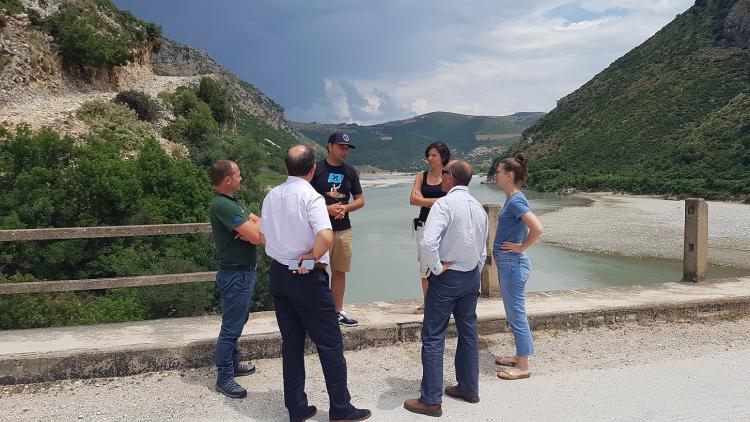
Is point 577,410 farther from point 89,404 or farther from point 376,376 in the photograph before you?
point 89,404

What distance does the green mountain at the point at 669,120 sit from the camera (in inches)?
1997

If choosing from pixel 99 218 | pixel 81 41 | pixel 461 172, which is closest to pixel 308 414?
pixel 461 172

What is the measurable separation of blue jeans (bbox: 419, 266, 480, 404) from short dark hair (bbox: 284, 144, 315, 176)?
4.11 feet

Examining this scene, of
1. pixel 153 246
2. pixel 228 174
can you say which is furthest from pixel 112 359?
pixel 153 246

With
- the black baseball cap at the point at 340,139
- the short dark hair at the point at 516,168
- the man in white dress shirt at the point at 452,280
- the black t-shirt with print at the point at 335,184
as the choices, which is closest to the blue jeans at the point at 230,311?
the black t-shirt with print at the point at 335,184

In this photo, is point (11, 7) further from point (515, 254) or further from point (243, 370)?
point (515, 254)

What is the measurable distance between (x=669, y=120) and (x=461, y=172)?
2898 inches

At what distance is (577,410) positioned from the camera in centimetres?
367

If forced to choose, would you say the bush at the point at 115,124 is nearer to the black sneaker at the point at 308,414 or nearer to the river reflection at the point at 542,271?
the river reflection at the point at 542,271

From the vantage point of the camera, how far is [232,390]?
13.0ft

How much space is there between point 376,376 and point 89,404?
2.22 meters

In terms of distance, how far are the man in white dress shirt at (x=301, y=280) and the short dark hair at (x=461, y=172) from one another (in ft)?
3.46

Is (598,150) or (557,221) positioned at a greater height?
(598,150)

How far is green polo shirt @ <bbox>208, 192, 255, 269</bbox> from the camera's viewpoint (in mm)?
3830
